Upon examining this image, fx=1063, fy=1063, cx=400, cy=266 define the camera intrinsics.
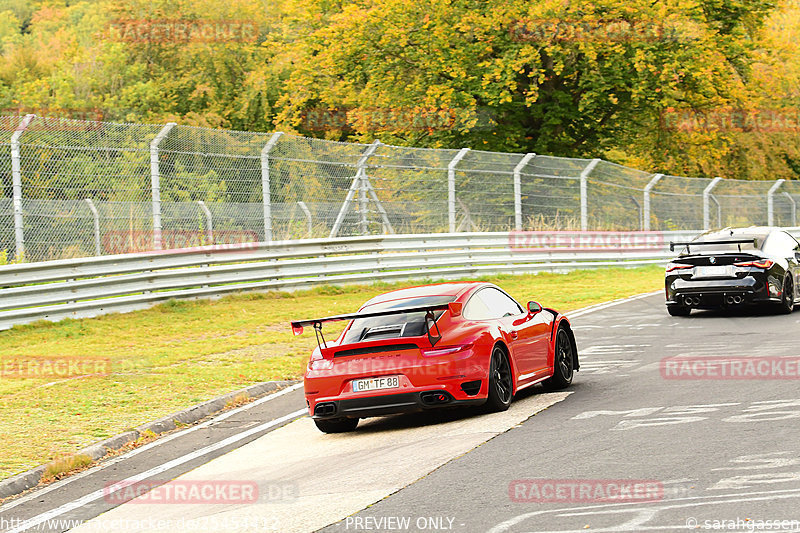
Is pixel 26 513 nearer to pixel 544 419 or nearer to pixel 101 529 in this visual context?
pixel 101 529

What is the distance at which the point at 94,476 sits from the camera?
8.11 metres

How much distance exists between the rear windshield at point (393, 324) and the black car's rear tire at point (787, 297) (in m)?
8.74

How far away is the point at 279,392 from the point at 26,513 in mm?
4656

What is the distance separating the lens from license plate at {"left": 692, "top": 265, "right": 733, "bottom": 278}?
16.3 metres

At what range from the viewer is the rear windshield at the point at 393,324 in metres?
9.30

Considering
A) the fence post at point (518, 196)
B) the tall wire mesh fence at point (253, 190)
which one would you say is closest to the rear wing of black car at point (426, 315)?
the tall wire mesh fence at point (253, 190)

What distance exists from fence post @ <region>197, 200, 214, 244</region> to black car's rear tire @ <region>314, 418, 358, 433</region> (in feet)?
35.6

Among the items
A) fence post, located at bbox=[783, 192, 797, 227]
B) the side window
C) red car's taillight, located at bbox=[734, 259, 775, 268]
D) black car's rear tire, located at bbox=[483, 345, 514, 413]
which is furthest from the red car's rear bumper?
fence post, located at bbox=[783, 192, 797, 227]

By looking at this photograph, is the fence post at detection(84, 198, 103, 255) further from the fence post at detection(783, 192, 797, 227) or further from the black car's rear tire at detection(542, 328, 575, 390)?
the fence post at detection(783, 192, 797, 227)

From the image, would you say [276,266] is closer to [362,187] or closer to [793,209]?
[362,187]

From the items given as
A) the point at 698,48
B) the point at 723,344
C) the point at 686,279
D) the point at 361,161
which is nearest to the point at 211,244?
the point at 361,161

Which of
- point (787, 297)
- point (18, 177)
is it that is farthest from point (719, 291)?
point (18, 177)

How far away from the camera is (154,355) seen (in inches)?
546

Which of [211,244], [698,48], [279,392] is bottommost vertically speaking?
[279,392]
